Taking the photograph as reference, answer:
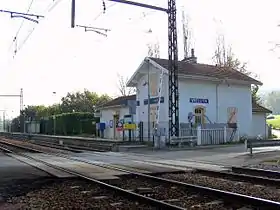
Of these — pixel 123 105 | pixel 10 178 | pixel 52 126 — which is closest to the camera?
pixel 10 178

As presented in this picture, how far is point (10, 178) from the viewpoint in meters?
12.7

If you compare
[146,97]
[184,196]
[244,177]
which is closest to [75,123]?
[146,97]

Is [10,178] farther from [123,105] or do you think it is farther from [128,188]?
[123,105]

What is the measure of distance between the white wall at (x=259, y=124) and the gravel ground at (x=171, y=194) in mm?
28604

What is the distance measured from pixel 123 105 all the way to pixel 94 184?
1132 inches

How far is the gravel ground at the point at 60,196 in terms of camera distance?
27.2ft

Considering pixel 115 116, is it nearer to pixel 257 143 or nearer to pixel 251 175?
pixel 257 143

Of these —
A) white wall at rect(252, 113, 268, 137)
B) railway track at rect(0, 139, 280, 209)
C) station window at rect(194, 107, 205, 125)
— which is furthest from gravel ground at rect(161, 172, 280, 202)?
white wall at rect(252, 113, 268, 137)

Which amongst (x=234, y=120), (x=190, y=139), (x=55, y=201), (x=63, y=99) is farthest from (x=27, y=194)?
(x=63, y=99)

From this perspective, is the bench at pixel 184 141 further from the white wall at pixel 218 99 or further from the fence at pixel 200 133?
the white wall at pixel 218 99

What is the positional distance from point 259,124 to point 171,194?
3189 centimetres

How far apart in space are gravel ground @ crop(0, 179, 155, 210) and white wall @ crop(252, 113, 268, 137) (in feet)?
97.2

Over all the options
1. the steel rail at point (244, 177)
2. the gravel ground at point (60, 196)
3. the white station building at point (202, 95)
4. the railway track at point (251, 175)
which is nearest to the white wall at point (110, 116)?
the white station building at point (202, 95)

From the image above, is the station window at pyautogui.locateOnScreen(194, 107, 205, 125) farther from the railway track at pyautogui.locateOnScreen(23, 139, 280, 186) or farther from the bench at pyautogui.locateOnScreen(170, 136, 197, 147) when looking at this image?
the railway track at pyautogui.locateOnScreen(23, 139, 280, 186)
